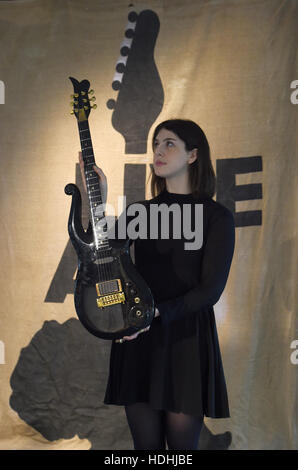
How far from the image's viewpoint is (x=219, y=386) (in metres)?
1.40

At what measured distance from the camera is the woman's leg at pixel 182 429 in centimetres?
135

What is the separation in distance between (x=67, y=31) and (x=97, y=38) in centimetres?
18

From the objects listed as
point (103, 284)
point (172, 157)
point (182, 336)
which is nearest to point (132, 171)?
point (172, 157)

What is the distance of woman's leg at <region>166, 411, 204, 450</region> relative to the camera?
1354mm

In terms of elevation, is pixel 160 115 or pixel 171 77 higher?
pixel 171 77

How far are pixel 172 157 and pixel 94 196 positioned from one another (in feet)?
1.06

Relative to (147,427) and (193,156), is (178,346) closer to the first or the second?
(147,427)

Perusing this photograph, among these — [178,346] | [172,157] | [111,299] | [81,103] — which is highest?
[81,103]

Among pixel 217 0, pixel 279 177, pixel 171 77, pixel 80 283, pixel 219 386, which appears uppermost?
pixel 217 0

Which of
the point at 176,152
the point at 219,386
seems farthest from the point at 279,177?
the point at 219,386

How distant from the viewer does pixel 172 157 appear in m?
1.54

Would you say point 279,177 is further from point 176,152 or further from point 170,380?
point 170,380

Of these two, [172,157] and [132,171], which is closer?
[172,157]

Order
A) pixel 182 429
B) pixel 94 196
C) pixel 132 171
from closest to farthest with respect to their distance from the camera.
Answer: pixel 182 429 → pixel 94 196 → pixel 132 171
